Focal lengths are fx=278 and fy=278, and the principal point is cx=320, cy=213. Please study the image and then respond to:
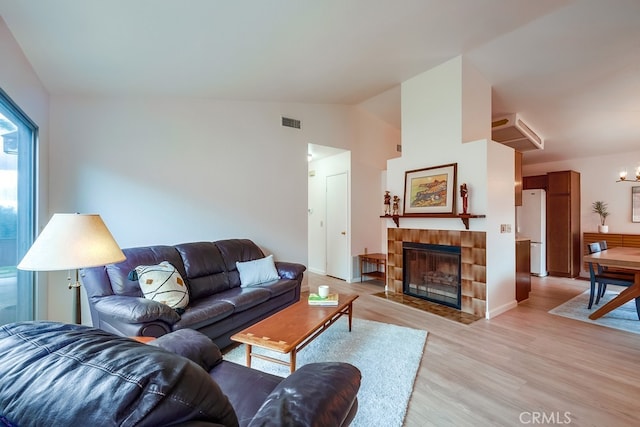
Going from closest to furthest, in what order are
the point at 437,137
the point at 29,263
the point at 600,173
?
the point at 29,263
the point at 437,137
the point at 600,173

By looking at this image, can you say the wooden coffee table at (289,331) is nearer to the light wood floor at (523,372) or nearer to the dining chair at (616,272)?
the light wood floor at (523,372)

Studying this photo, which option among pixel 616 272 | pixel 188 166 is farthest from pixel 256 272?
pixel 616 272

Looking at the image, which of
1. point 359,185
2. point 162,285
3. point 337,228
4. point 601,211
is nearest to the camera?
point 162,285

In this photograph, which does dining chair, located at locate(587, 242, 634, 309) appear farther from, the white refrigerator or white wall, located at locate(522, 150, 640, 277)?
white wall, located at locate(522, 150, 640, 277)

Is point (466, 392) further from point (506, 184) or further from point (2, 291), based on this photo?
point (2, 291)

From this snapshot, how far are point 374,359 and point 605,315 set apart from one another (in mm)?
3157

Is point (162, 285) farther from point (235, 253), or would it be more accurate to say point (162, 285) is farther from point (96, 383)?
point (96, 383)

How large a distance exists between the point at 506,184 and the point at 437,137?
107 centimetres

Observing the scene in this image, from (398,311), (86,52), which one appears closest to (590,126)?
(398,311)

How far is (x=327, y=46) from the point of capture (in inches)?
113

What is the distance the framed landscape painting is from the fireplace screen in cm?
53

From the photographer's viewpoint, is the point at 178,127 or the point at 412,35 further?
the point at 178,127

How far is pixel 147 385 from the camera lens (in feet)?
1.75

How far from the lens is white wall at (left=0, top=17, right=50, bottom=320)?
73.5 inches
